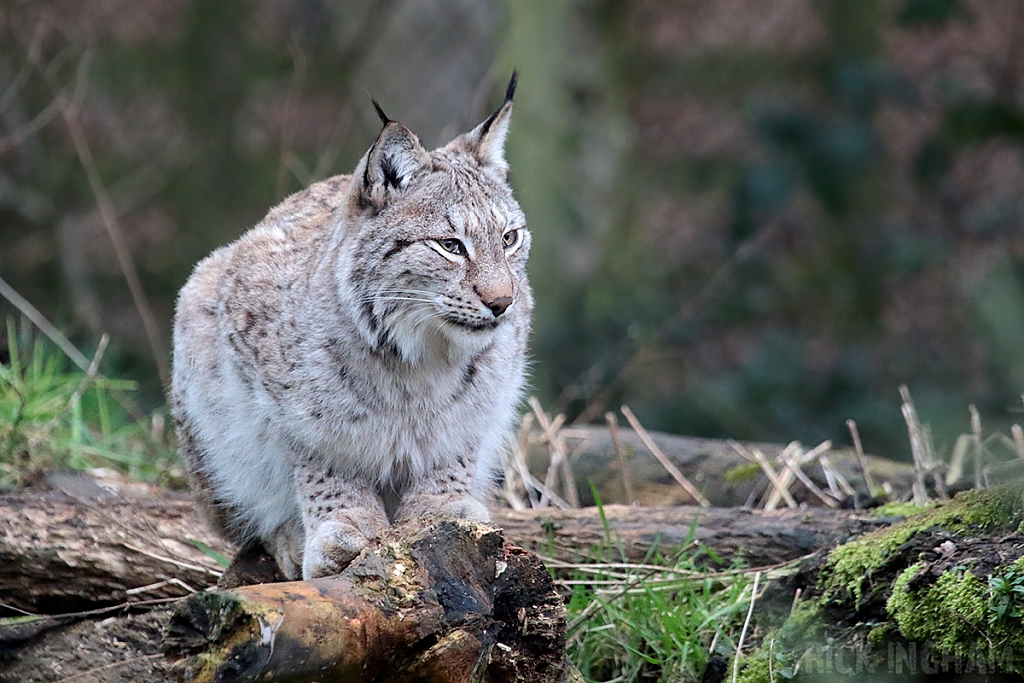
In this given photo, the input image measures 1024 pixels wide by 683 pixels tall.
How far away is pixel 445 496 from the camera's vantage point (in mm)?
3830

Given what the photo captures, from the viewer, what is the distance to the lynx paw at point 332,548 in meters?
3.48

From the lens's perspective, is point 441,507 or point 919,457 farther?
point 919,457

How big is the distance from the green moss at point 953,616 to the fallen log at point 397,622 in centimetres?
90

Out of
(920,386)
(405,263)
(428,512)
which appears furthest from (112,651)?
(920,386)

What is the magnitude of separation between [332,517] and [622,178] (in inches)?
250

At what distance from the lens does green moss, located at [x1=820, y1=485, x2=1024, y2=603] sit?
10.7ft

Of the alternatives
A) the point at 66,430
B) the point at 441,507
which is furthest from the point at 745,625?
the point at 66,430

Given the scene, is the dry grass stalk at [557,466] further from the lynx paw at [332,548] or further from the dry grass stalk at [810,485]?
the lynx paw at [332,548]

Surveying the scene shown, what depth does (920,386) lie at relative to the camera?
8.36 metres

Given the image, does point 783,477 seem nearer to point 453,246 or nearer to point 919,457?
point 919,457

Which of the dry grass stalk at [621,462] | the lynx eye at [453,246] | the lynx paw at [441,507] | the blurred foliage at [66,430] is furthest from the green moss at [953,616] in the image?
the blurred foliage at [66,430]

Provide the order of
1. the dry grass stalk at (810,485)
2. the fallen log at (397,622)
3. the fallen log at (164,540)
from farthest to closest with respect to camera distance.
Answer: the dry grass stalk at (810,485) → the fallen log at (164,540) → the fallen log at (397,622)

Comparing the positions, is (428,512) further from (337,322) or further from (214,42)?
(214,42)

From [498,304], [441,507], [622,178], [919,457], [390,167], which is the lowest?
[441,507]
